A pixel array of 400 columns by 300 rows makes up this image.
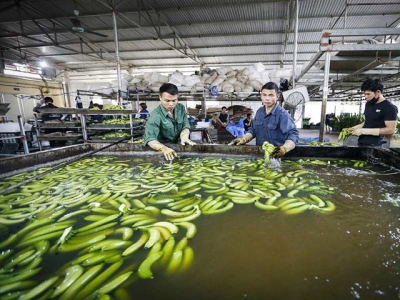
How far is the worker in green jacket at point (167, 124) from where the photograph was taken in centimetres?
330

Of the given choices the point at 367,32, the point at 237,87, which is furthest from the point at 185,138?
the point at 237,87

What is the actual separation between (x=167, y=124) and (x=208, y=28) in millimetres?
9649

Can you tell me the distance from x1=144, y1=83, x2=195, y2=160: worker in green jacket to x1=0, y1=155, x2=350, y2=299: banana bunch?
0.49 m

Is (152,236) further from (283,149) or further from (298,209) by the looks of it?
(283,149)

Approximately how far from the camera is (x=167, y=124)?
147 inches

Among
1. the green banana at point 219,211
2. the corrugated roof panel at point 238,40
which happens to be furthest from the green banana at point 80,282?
the corrugated roof panel at point 238,40

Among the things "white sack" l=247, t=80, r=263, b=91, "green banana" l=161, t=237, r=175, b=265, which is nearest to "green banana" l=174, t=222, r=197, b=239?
"green banana" l=161, t=237, r=175, b=265

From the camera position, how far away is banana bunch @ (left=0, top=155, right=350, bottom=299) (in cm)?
107

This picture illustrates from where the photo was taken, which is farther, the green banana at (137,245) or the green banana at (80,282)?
the green banana at (137,245)

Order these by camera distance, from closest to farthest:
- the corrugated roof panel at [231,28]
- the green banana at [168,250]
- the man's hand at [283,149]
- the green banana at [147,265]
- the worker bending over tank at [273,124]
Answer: the green banana at [147,265], the green banana at [168,250], the man's hand at [283,149], the worker bending over tank at [273,124], the corrugated roof panel at [231,28]

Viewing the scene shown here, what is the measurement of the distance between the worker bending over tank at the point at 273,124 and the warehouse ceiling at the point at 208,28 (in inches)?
111

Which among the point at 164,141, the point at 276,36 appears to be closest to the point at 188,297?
the point at 164,141

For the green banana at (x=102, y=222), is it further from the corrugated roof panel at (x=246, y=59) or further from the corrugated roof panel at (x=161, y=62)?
the corrugated roof panel at (x=161, y=62)

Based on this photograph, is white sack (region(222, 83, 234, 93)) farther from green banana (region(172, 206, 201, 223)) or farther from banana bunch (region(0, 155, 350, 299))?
green banana (region(172, 206, 201, 223))
